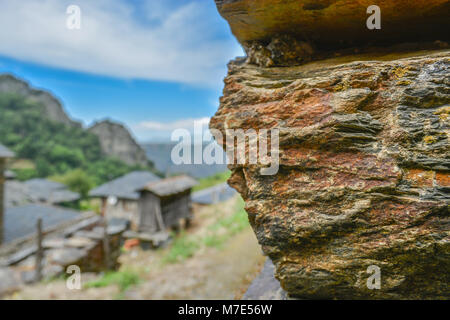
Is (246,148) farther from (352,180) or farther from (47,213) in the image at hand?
(47,213)

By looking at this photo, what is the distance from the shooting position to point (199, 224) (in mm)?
21938

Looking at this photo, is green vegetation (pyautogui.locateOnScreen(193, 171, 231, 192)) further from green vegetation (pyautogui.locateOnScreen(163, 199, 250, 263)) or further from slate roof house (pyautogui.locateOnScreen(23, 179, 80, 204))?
green vegetation (pyautogui.locateOnScreen(163, 199, 250, 263))

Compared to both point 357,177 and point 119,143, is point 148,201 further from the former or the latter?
point 119,143

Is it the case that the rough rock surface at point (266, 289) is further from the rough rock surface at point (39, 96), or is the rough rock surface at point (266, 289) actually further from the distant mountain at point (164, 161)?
the rough rock surface at point (39, 96)

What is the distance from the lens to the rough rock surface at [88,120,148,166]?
216 feet

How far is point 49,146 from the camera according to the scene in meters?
58.8

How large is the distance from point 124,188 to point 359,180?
2466 cm

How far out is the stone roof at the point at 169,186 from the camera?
1805cm

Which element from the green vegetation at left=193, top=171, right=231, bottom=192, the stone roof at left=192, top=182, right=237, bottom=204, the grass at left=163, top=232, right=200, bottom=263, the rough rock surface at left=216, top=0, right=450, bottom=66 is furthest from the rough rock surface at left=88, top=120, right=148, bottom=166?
the rough rock surface at left=216, top=0, right=450, bottom=66

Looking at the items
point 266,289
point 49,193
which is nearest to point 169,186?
point 266,289

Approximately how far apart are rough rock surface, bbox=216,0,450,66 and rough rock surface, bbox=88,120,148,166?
64638 mm

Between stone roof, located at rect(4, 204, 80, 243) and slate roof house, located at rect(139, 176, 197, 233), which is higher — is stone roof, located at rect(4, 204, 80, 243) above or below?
below

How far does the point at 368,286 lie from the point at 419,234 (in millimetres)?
970
